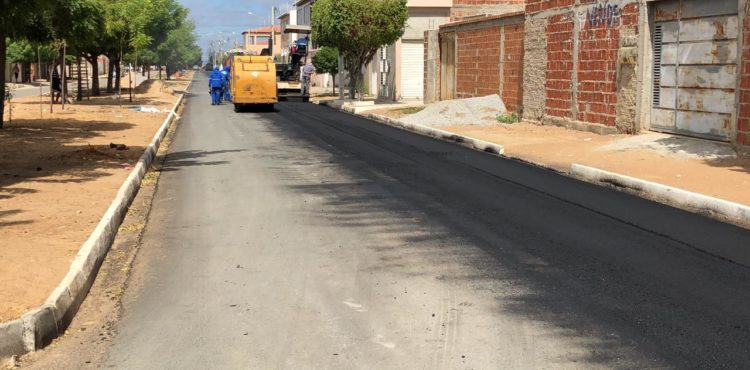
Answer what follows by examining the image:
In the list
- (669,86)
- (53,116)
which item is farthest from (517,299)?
(53,116)

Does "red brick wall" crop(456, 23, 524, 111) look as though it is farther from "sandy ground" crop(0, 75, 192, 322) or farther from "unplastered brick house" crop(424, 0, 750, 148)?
"sandy ground" crop(0, 75, 192, 322)

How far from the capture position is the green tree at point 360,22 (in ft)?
117

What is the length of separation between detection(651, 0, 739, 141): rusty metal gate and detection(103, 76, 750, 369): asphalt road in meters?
5.76

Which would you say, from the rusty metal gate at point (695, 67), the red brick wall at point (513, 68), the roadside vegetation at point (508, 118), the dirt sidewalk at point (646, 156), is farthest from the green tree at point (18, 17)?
the red brick wall at point (513, 68)

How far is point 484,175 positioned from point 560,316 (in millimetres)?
7875

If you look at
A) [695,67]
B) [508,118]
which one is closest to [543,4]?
[508,118]

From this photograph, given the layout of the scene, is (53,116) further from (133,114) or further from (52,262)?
(52,262)

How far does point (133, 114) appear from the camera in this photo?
29.7 metres

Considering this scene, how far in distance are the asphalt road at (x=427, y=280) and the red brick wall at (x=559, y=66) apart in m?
10.4

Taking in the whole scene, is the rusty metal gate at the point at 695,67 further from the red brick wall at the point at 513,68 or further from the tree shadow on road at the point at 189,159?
the tree shadow on road at the point at 189,159

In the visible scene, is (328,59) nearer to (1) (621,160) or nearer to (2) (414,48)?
(2) (414,48)

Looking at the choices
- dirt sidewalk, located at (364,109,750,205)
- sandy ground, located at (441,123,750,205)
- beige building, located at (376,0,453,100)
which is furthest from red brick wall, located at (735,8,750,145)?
beige building, located at (376,0,453,100)

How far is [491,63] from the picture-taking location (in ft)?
93.7

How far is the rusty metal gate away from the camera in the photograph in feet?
52.1
